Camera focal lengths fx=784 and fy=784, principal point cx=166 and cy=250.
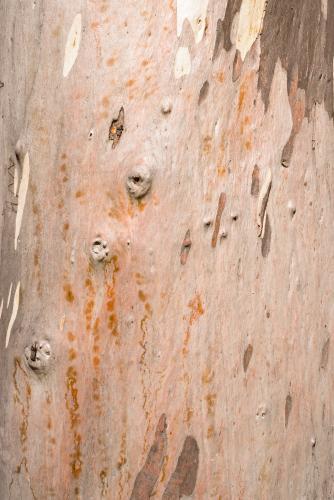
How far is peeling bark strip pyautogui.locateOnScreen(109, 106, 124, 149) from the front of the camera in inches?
38.0

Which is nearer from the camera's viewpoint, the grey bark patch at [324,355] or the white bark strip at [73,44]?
the white bark strip at [73,44]

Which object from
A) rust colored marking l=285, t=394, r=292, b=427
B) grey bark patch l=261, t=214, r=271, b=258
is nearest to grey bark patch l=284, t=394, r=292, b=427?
rust colored marking l=285, t=394, r=292, b=427

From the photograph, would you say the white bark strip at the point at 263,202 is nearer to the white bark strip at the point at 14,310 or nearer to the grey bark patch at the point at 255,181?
the grey bark patch at the point at 255,181

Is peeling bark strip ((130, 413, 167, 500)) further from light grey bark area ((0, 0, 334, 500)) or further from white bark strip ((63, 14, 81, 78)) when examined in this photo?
white bark strip ((63, 14, 81, 78))

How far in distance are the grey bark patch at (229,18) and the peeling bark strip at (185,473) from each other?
20.0 inches

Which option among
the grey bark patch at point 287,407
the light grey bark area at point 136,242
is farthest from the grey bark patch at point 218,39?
the grey bark patch at point 287,407

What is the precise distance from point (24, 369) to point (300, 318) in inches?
15.9

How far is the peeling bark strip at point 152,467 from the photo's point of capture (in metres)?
0.98

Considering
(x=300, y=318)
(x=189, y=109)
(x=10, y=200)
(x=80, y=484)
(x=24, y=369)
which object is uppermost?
(x=189, y=109)

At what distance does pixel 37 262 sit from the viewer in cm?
100

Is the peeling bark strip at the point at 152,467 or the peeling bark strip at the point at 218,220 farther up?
the peeling bark strip at the point at 218,220

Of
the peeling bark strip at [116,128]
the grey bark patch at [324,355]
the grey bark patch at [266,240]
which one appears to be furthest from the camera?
the grey bark patch at [324,355]

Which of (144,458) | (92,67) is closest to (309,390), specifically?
(144,458)

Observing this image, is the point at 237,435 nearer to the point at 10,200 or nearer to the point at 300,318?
the point at 300,318
